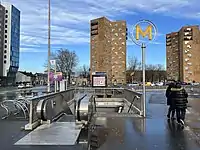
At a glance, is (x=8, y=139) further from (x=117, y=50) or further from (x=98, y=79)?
(x=117, y=50)

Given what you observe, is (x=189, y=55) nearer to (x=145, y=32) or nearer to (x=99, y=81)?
A: (x=99, y=81)

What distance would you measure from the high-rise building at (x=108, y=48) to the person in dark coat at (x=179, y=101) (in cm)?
7878

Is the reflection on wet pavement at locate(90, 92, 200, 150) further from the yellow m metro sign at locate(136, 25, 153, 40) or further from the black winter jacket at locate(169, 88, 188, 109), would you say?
the yellow m metro sign at locate(136, 25, 153, 40)

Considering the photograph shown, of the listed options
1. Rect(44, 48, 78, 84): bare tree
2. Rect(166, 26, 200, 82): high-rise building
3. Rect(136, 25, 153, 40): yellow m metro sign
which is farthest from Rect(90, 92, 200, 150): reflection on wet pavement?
Rect(166, 26, 200, 82): high-rise building

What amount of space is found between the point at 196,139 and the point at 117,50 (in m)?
103

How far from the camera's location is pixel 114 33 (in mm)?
114438

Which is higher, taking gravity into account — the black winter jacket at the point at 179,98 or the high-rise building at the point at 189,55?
the high-rise building at the point at 189,55

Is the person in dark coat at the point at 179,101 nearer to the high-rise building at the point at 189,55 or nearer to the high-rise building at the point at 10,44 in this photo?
the high-rise building at the point at 189,55

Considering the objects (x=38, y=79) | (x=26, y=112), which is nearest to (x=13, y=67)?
(x=38, y=79)

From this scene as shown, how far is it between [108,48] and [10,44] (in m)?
39.7

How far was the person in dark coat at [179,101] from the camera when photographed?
11977 mm

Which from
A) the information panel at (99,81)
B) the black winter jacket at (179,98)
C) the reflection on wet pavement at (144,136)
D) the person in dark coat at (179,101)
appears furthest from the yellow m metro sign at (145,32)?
the information panel at (99,81)

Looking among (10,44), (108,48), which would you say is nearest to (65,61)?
(108,48)

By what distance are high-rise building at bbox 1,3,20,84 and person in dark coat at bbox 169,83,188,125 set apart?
107m
